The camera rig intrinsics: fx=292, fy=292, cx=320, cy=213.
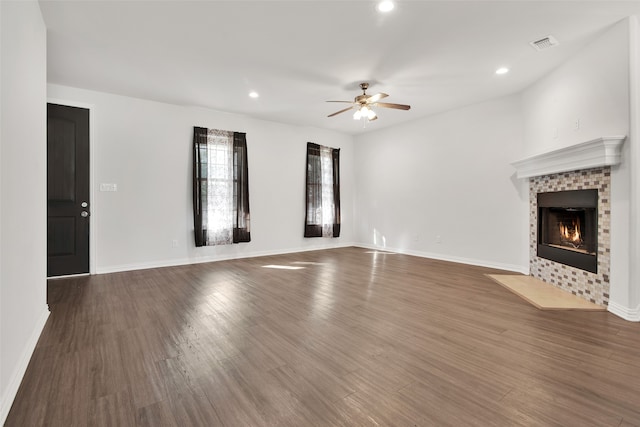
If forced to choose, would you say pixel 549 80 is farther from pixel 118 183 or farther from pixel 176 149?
pixel 118 183

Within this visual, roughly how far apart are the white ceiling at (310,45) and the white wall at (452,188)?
69cm

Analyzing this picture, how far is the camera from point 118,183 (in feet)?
15.1

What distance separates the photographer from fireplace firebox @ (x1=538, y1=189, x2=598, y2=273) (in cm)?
315

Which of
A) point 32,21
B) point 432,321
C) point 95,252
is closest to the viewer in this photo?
point 32,21

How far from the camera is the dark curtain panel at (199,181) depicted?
5.15 m

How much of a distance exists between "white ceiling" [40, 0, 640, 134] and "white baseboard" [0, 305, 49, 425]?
9.01 ft

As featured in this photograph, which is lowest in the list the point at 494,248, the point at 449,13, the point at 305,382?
the point at 305,382

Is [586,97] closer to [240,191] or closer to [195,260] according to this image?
[240,191]

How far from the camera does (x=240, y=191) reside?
18.5 ft

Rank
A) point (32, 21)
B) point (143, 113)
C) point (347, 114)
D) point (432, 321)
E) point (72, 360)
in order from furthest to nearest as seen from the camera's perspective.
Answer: point (347, 114), point (143, 113), point (432, 321), point (32, 21), point (72, 360)

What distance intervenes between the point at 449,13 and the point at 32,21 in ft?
11.3

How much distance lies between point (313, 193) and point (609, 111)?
4908 millimetres

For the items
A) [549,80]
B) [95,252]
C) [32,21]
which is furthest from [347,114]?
Result: [95,252]

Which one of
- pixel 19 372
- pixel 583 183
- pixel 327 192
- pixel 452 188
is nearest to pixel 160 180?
pixel 327 192
